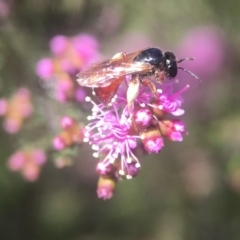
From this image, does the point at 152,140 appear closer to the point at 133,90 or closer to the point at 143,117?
the point at 143,117

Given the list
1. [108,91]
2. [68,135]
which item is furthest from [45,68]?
[108,91]

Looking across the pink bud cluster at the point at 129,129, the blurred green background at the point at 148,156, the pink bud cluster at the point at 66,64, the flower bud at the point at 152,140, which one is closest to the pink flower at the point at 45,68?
the pink bud cluster at the point at 66,64

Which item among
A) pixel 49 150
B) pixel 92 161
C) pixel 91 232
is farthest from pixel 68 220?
pixel 49 150

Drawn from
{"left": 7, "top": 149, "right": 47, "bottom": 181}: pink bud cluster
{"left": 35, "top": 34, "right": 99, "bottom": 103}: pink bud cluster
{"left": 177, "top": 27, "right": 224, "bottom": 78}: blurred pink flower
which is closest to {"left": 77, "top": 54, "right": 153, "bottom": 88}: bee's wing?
{"left": 35, "top": 34, "right": 99, "bottom": 103}: pink bud cluster

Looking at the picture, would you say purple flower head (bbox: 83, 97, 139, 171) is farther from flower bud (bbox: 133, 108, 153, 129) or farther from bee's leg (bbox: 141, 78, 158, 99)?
bee's leg (bbox: 141, 78, 158, 99)

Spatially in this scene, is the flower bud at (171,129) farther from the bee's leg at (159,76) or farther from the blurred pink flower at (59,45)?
the blurred pink flower at (59,45)

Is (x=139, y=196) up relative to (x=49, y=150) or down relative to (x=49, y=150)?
down

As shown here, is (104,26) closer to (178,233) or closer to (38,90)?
(38,90)
